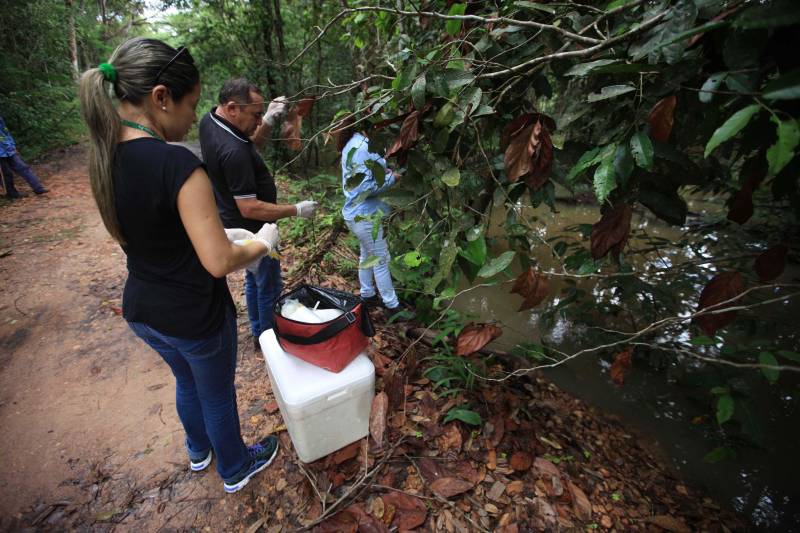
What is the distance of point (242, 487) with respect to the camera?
193 cm

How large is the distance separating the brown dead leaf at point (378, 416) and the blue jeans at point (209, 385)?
0.70 metres

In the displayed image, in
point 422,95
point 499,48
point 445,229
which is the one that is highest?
point 499,48

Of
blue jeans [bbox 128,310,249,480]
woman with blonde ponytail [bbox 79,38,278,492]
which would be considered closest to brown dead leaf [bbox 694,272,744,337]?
woman with blonde ponytail [bbox 79,38,278,492]

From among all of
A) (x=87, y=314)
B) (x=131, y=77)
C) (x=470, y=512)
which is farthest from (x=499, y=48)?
(x=87, y=314)

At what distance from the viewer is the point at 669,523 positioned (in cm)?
196

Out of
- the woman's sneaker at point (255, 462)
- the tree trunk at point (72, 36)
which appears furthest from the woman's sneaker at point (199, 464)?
the tree trunk at point (72, 36)

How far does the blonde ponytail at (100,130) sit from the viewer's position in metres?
1.13

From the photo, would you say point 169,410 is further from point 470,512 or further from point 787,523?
point 787,523

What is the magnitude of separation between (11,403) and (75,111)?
13.0 m

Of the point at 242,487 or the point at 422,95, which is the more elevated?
the point at 422,95

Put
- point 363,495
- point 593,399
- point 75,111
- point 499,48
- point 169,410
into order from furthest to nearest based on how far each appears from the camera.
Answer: point 75,111 < point 593,399 < point 169,410 < point 363,495 < point 499,48

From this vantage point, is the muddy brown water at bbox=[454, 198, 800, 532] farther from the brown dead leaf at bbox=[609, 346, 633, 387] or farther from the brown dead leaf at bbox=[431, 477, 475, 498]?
the brown dead leaf at bbox=[431, 477, 475, 498]

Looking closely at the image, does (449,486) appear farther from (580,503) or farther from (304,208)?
(304,208)

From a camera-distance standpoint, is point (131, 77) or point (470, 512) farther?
point (470, 512)
